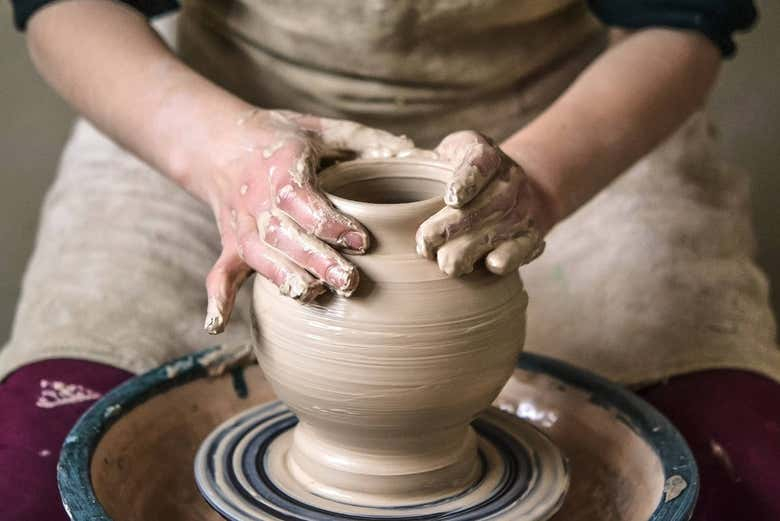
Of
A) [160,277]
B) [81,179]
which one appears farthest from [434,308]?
[81,179]

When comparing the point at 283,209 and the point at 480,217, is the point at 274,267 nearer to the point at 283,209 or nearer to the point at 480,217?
the point at 283,209

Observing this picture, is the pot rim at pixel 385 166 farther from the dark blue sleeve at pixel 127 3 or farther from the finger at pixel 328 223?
the dark blue sleeve at pixel 127 3

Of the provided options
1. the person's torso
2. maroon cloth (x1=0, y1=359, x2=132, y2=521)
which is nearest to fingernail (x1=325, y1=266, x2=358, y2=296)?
maroon cloth (x1=0, y1=359, x2=132, y2=521)

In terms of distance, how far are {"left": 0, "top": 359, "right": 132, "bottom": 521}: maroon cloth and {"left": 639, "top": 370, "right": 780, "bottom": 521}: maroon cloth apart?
0.65 metres

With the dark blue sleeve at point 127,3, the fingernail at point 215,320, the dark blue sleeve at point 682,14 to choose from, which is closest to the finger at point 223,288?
the fingernail at point 215,320

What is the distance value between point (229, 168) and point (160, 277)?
31cm

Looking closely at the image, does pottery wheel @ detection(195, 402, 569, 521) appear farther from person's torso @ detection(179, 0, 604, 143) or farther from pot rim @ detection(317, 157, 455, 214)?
person's torso @ detection(179, 0, 604, 143)

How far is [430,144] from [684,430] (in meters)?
0.56

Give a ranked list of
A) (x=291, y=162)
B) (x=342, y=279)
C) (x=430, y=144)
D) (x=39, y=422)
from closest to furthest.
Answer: (x=342, y=279) < (x=291, y=162) < (x=39, y=422) < (x=430, y=144)

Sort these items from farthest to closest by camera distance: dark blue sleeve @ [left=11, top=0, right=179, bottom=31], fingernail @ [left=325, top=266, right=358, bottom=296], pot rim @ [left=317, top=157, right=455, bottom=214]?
1. dark blue sleeve @ [left=11, top=0, right=179, bottom=31]
2. pot rim @ [left=317, top=157, right=455, bottom=214]
3. fingernail @ [left=325, top=266, right=358, bottom=296]

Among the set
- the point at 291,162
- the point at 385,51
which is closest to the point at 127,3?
the point at 385,51

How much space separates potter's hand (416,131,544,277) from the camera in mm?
879

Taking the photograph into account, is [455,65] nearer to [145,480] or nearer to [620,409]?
[620,409]

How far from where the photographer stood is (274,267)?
902 millimetres
